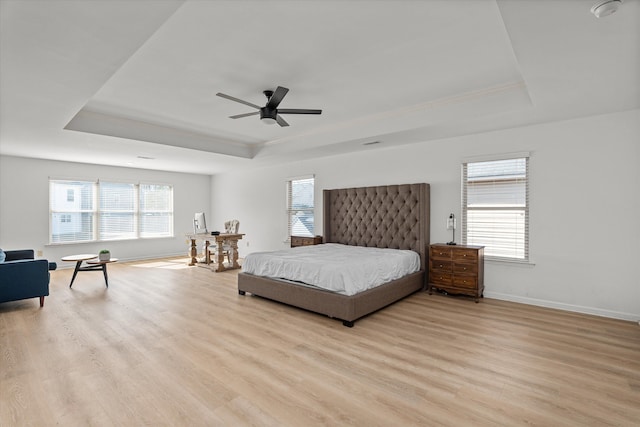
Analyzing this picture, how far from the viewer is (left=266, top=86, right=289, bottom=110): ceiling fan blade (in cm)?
321

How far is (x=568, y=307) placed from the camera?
3992mm

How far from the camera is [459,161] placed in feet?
15.9

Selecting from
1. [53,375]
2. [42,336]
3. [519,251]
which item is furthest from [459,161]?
[42,336]

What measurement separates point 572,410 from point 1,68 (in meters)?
4.93

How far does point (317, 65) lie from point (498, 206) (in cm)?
327

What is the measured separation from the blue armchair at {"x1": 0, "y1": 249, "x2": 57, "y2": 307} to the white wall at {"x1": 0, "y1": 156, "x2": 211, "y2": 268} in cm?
331

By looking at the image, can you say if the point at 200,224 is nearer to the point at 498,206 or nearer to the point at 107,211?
the point at 107,211

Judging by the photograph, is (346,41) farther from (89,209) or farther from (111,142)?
(89,209)

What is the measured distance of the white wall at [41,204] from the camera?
6.37 m

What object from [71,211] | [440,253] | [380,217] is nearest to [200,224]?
[71,211]

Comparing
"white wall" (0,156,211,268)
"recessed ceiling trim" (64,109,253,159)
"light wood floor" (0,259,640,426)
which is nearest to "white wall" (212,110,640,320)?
"light wood floor" (0,259,640,426)

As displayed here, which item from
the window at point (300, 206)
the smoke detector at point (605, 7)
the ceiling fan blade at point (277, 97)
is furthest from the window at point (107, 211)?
the smoke detector at point (605, 7)

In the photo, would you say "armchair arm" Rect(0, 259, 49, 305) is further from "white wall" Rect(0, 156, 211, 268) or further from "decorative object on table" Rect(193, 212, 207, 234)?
"white wall" Rect(0, 156, 211, 268)

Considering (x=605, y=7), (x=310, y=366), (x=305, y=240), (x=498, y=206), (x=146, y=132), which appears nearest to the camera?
(x=605, y=7)
